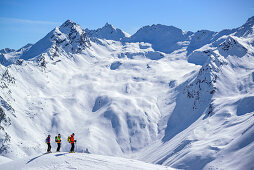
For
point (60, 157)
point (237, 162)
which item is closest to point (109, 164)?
point (60, 157)

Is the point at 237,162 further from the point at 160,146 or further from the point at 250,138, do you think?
the point at 160,146

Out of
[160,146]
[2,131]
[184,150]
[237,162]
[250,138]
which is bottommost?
[237,162]

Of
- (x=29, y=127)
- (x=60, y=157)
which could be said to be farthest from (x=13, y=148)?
(x=60, y=157)

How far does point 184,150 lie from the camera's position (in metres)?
149

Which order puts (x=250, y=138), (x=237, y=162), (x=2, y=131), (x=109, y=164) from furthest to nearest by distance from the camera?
(x=2, y=131)
(x=250, y=138)
(x=237, y=162)
(x=109, y=164)

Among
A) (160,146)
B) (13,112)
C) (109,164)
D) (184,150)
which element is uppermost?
(13,112)

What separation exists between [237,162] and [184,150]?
206 feet

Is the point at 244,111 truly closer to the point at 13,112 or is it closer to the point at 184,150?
the point at 184,150

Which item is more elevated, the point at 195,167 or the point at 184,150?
the point at 184,150

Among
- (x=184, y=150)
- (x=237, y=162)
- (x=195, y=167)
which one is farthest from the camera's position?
(x=184, y=150)

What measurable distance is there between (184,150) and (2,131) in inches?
4541

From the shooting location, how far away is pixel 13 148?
172 metres

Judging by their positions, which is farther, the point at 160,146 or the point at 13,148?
the point at 160,146

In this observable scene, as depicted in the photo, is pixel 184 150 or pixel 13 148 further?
pixel 13 148
